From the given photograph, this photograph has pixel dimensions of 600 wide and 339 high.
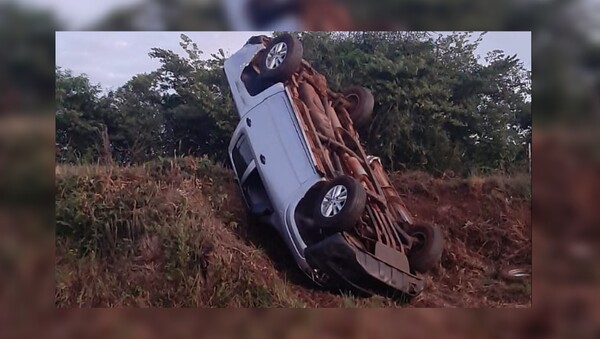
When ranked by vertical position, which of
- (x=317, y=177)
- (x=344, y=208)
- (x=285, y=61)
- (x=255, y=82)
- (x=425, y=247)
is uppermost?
(x=285, y=61)

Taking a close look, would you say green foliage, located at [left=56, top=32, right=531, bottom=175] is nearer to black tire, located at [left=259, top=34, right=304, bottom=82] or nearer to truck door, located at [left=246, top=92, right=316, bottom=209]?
black tire, located at [left=259, top=34, right=304, bottom=82]

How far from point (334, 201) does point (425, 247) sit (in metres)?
0.62

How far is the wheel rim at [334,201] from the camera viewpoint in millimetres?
6773

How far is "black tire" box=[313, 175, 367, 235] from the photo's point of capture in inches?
265

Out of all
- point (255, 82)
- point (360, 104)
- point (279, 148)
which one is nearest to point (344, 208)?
point (279, 148)

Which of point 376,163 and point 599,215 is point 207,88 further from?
point 599,215

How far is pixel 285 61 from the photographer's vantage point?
6965 millimetres

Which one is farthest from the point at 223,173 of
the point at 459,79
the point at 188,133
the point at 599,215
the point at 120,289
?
the point at 599,215

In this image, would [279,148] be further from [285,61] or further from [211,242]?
[211,242]

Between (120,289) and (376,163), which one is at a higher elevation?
(376,163)

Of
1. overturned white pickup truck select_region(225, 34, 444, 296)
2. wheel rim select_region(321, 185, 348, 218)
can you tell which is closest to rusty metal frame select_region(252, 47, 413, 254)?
overturned white pickup truck select_region(225, 34, 444, 296)

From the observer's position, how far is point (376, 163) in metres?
6.99

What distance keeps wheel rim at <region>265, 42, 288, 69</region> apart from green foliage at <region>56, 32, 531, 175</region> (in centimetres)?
14

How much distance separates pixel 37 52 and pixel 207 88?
40.7 inches
